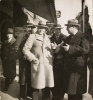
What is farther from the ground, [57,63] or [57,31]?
[57,31]

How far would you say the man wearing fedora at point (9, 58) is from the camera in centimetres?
179

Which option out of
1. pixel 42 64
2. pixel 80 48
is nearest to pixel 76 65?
pixel 80 48

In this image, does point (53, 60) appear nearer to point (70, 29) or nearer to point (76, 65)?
point (76, 65)

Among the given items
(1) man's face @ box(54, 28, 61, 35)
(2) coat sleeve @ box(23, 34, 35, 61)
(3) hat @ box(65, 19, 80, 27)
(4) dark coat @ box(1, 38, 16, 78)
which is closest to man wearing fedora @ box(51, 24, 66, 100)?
(1) man's face @ box(54, 28, 61, 35)

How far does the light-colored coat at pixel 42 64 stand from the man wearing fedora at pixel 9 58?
0.66 ft

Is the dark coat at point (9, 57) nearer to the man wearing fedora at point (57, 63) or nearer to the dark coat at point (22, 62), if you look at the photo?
the dark coat at point (22, 62)

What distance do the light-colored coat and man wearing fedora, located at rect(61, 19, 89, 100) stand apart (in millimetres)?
144

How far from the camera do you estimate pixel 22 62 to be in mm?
1764

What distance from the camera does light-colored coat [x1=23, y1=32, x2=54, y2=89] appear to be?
1.74 metres

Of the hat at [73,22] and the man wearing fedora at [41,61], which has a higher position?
the hat at [73,22]

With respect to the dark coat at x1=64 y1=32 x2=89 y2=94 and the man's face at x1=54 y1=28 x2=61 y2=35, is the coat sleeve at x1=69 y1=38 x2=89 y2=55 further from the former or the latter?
the man's face at x1=54 y1=28 x2=61 y2=35

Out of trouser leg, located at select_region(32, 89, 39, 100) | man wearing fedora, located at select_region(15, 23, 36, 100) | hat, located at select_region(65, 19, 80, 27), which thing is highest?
hat, located at select_region(65, 19, 80, 27)

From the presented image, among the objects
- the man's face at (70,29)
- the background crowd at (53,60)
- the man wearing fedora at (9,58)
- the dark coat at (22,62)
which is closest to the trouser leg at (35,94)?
the background crowd at (53,60)

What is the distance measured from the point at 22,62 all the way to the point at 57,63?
339 mm
